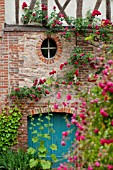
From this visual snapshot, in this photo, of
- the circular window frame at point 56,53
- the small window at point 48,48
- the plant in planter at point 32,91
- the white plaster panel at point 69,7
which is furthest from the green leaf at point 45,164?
the white plaster panel at point 69,7

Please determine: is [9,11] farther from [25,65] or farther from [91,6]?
[91,6]

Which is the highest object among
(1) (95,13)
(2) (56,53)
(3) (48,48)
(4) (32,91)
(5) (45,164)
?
(1) (95,13)

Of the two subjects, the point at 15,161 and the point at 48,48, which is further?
the point at 48,48

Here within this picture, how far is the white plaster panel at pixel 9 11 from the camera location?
9.40 m

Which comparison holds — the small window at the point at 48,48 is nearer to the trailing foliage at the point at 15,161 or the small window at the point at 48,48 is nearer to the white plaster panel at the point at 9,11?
the white plaster panel at the point at 9,11

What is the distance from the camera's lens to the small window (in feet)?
31.4

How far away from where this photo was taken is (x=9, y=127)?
9.20 meters

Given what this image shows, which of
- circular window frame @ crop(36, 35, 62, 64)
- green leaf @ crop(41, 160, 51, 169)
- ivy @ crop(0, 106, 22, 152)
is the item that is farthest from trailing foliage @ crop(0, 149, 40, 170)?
circular window frame @ crop(36, 35, 62, 64)

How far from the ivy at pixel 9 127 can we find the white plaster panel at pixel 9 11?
6.19 feet

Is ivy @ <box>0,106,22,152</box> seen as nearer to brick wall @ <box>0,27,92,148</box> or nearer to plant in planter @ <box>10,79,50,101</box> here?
brick wall @ <box>0,27,92,148</box>

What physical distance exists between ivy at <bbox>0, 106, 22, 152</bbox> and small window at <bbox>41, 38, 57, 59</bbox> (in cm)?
136

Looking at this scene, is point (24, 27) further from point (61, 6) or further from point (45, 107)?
point (45, 107)

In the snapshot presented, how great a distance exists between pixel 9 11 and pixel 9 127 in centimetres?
247

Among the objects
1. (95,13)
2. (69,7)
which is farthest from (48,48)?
(95,13)
